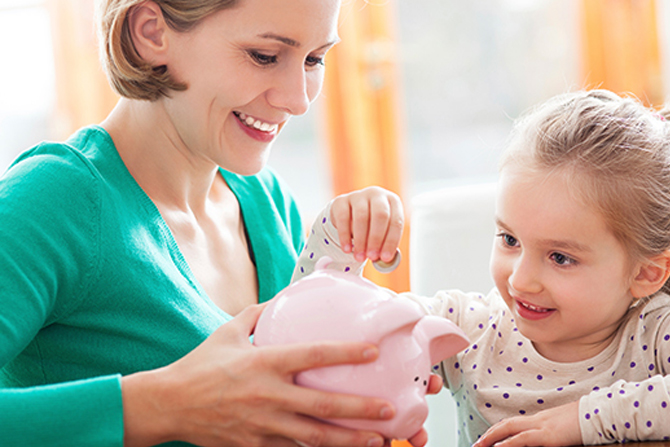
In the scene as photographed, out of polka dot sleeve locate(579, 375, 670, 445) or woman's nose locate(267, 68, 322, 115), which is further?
woman's nose locate(267, 68, 322, 115)

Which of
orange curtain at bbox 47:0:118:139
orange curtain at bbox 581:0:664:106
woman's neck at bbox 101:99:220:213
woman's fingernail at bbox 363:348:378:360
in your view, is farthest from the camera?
orange curtain at bbox 47:0:118:139

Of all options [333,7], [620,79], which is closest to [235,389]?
[333,7]

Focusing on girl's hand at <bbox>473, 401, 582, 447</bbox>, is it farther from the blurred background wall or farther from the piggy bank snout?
the blurred background wall

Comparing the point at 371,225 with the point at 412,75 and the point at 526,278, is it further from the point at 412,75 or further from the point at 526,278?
the point at 412,75

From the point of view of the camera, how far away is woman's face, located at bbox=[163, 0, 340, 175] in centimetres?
101

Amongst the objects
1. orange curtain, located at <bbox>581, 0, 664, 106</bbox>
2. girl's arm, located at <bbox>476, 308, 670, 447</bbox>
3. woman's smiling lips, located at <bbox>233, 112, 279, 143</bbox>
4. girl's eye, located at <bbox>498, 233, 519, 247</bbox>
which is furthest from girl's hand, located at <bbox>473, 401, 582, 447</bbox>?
orange curtain, located at <bbox>581, 0, 664, 106</bbox>

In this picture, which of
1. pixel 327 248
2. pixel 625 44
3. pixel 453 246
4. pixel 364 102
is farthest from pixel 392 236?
pixel 625 44

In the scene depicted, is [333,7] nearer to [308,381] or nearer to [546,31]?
A: [308,381]

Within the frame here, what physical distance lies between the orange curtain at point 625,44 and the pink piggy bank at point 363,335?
7.78 feet

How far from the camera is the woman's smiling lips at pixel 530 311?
993 mm

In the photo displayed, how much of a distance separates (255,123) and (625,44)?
2209 mm

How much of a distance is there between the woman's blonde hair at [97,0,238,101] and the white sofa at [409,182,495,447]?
639 mm

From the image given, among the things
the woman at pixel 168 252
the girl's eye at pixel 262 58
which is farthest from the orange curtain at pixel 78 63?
the girl's eye at pixel 262 58

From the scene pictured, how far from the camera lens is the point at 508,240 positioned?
1018mm
